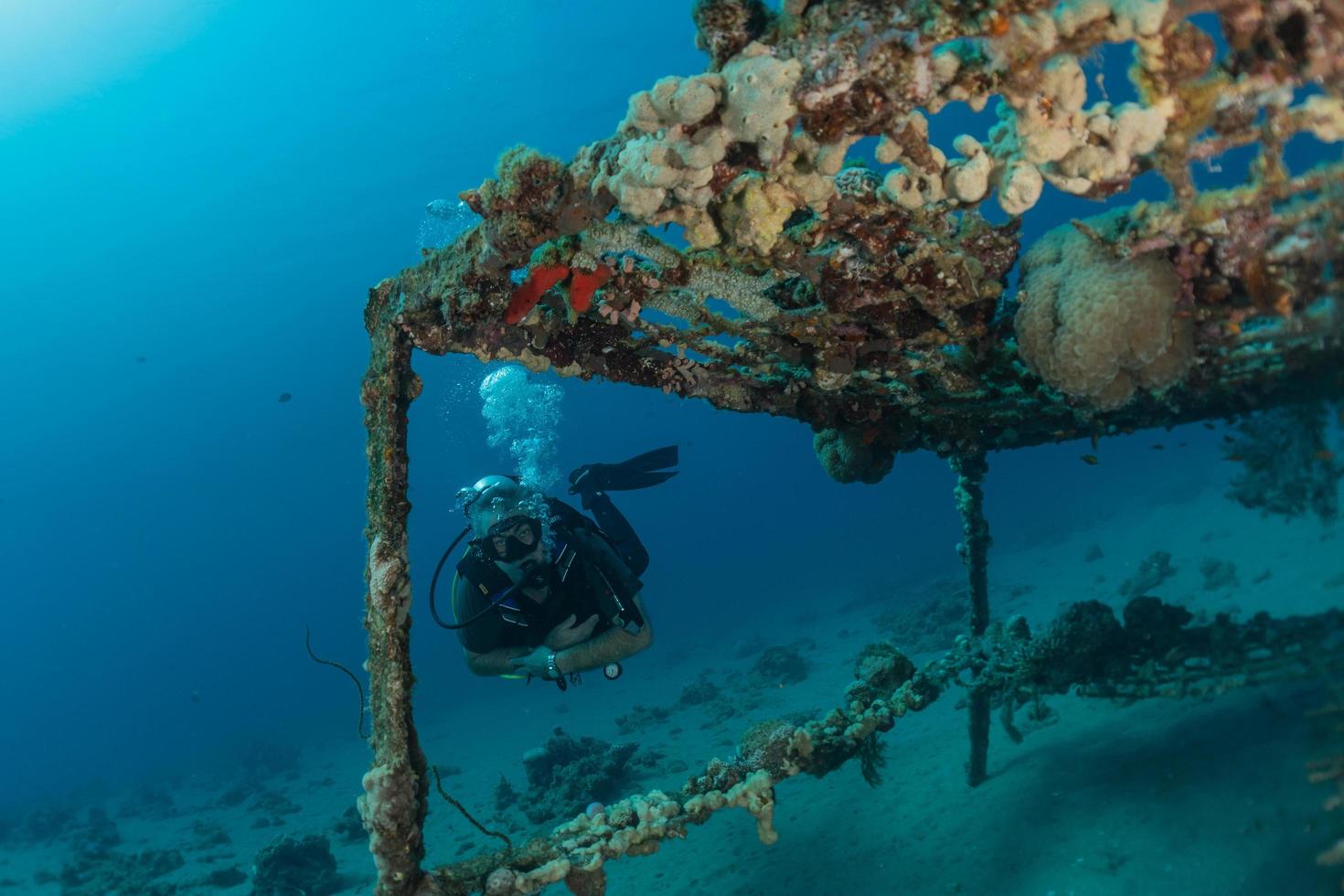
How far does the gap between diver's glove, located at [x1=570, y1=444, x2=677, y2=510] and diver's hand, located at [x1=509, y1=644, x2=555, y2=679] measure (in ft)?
7.83

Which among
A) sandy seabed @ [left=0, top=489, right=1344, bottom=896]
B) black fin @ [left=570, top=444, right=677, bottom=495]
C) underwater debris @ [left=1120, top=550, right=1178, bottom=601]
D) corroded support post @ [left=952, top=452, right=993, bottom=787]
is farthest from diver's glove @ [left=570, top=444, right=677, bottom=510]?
underwater debris @ [left=1120, top=550, right=1178, bottom=601]

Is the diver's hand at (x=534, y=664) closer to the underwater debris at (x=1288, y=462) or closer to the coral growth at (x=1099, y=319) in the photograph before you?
the coral growth at (x=1099, y=319)

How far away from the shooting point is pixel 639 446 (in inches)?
4129

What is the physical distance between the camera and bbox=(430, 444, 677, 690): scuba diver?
5836mm

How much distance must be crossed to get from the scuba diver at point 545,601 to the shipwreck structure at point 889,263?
1.74 meters

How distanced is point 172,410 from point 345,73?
52434 mm

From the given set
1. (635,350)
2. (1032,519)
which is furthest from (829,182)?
(1032,519)

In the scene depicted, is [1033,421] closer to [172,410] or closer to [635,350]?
[635,350]

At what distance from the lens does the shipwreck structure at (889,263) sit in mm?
2170

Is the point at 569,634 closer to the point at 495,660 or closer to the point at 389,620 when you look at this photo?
the point at 495,660

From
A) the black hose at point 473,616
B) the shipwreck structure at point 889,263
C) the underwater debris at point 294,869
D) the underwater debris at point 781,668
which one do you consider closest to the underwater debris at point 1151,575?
the underwater debris at point 781,668

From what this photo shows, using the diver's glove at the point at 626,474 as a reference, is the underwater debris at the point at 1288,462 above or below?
below

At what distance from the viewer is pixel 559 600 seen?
20.4 feet

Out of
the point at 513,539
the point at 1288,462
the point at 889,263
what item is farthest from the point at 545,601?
the point at 1288,462
